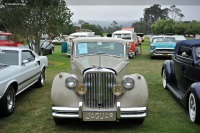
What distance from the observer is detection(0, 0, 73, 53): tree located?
15602 mm

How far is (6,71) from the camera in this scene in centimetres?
685

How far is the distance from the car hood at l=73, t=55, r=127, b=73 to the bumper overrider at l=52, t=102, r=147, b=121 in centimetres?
89

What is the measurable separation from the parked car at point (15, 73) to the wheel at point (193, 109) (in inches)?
157

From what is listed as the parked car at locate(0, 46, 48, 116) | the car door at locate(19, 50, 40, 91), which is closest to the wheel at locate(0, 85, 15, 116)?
the parked car at locate(0, 46, 48, 116)

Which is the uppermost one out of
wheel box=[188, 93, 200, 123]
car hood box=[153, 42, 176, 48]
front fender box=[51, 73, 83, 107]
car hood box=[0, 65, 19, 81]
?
car hood box=[153, 42, 176, 48]

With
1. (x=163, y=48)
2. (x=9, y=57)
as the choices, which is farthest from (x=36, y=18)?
(x=163, y=48)

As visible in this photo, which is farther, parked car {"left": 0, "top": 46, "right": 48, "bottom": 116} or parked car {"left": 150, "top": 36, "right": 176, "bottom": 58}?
parked car {"left": 150, "top": 36, "right": 176, "bottom": 58}

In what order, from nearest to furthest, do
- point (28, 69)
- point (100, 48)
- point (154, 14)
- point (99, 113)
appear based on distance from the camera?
1. point (99, 113)
2. point (100, 48)
3. point (28, 69)
4. point (154, 14)

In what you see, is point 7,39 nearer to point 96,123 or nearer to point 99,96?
point 96,123

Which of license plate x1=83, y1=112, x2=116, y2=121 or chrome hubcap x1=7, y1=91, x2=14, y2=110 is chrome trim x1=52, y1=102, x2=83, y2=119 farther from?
chrome hubcap x1=7, y1=91, x2=14, y2=110

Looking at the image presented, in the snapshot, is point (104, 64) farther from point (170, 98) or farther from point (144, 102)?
point (170, 98)

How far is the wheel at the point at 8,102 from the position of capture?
6.41 meters

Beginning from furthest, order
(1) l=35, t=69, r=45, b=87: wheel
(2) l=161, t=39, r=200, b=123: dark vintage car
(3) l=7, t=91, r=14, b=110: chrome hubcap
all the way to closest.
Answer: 1. (1) l=35, t=69, r=45, b=87: wheel
2. (3) l=7, t=91, r=14, b=110: chrome hubcap
3. (2) l=161, t=39, r=200, b=123: dark vintage car

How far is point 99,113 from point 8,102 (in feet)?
7.84
